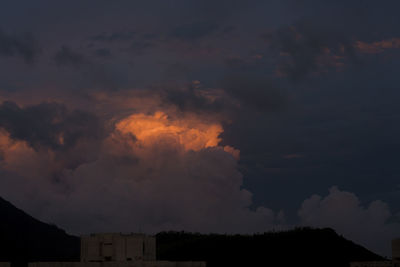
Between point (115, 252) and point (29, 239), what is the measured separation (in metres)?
112

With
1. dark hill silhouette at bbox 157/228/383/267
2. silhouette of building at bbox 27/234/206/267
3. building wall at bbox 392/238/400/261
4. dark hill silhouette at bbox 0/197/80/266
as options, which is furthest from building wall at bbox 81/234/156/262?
dark hill silhouette at bbox 0/197/80/266

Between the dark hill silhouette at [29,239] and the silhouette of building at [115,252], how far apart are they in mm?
87162

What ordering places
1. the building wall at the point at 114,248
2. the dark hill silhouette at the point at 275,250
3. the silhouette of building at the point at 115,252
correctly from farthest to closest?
the dark hill silhouette at the point at 275,250
the building wall at the point at 114,248
the silhouette of building at the point at 115,252

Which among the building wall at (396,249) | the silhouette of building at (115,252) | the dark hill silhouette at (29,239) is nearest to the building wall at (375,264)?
the building wall at (396,249)

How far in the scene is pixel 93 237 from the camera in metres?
37.2

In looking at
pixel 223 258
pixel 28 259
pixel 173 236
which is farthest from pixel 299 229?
pixel 28 259

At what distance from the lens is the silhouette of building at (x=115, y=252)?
36.0m

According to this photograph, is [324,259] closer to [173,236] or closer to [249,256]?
[249,256]

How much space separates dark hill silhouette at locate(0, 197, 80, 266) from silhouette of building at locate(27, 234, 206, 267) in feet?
286

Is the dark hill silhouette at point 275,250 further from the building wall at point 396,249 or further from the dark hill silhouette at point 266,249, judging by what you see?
the building wall at point 396,249

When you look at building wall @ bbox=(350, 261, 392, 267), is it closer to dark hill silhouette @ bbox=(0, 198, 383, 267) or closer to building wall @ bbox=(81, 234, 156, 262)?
building wall @ bbox=(81, 234, 156, 262)

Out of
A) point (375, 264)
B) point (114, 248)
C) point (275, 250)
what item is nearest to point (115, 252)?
point (114, 248)

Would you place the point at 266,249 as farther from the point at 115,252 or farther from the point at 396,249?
the point at 115,252

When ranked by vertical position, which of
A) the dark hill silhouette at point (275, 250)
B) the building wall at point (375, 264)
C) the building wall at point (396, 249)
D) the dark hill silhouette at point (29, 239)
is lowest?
the building wall at point (375, 264)
